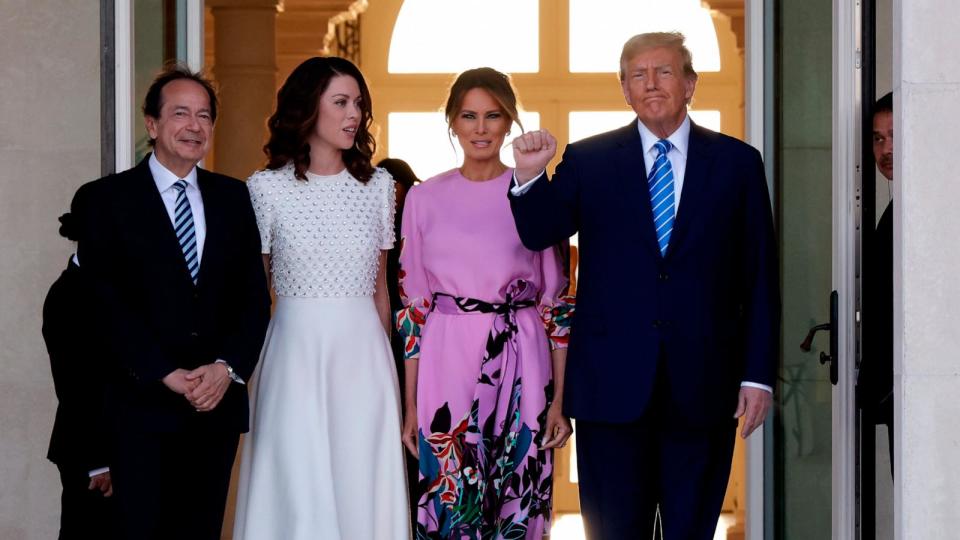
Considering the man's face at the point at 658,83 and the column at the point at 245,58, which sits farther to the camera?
the column at the point at 245,58

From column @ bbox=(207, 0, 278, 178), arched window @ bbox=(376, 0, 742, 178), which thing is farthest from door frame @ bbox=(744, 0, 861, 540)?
arched window @ bbox=(376, 0, 742, 178)

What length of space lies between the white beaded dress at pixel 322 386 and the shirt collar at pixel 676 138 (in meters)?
0.81

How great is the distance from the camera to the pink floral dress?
161 inches

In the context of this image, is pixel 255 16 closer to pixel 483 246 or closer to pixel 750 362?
pixel 483 246

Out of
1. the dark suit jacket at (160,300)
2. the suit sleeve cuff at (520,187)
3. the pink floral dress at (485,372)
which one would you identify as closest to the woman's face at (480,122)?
the pink floral dress at (485,372)

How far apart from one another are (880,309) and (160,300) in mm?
1862

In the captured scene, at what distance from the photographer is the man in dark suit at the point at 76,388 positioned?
403 cm

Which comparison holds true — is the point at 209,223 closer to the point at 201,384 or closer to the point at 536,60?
the point at 201,384

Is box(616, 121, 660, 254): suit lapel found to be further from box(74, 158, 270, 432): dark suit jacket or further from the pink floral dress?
box(74, 158, 270, 432): dark suit jacket

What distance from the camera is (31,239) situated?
17.5 ft

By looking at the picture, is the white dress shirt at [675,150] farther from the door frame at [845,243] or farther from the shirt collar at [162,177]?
the shirt collar at [162,177]

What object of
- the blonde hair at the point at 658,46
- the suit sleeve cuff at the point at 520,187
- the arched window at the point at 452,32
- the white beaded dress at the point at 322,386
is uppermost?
the arched window at the point at 452,32

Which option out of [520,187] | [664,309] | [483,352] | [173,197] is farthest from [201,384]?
[664,309]
